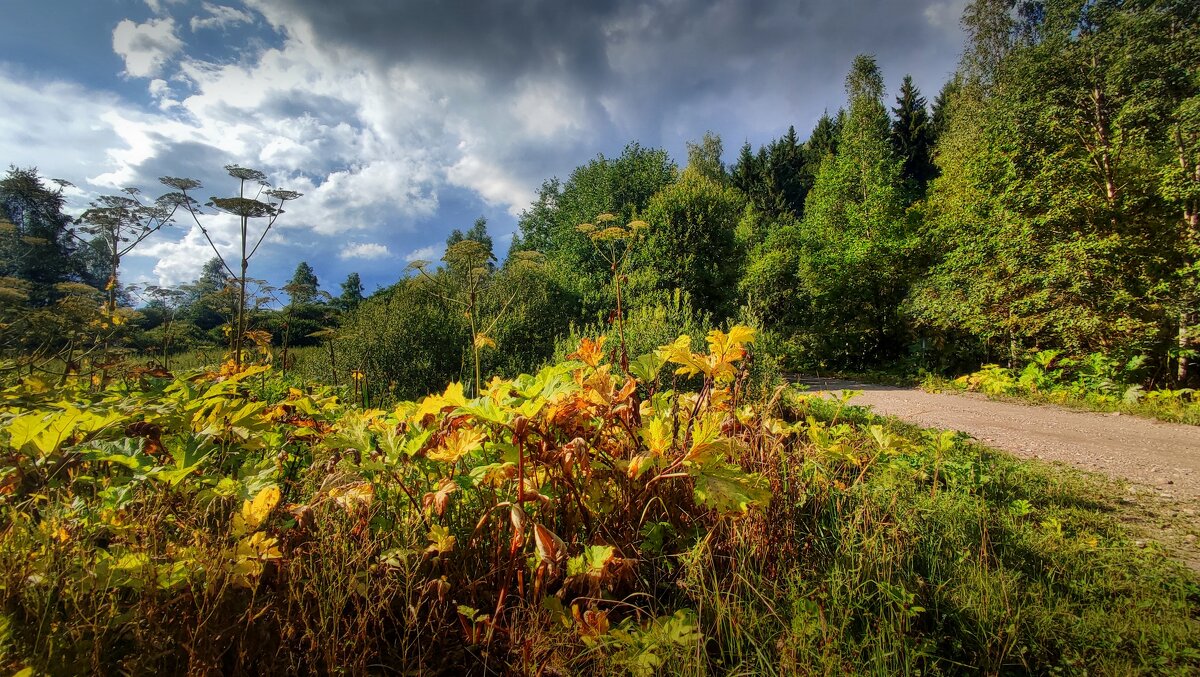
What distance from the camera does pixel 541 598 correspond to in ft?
3.76

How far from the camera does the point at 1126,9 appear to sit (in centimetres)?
798

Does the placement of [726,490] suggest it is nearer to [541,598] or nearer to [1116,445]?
[541,598]

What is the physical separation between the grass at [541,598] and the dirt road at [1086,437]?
8.38ft

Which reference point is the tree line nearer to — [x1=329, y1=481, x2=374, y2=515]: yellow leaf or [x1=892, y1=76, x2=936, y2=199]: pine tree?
[x1=329, y1=481, x2=374, y2=515]: yellow leaf

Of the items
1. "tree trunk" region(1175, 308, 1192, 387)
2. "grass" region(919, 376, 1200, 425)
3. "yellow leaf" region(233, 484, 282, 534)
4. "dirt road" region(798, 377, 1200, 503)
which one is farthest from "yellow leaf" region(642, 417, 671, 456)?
"tree trunk" region(1175, 308, 1192, 387)

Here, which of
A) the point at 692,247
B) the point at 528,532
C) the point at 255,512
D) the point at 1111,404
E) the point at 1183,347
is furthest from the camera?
the point at 692,247

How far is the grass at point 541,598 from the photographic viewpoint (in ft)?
2.90

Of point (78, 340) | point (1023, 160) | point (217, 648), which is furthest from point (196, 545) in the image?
point (1023, 160)

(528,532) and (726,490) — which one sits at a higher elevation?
(726,490)

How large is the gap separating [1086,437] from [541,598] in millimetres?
A: 6600

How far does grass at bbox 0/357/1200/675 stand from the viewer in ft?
2.90

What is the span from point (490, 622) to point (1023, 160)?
12.0m

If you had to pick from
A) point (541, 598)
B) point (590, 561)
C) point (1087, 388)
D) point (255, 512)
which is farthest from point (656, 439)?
point (1087, 388)

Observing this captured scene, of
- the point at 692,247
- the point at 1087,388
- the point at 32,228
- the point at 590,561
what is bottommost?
the point at 1087,388
